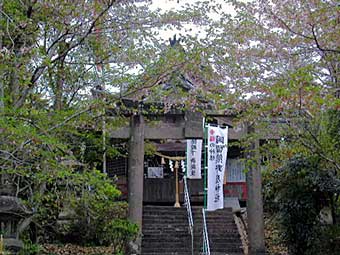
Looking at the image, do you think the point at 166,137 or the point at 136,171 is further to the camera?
the point at 166,137

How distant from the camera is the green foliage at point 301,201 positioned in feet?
35.3

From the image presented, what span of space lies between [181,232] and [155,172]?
23.1ft

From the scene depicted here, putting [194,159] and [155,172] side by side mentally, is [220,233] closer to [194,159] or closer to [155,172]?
[194,159]

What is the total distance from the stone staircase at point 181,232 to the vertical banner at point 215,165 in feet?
7.54

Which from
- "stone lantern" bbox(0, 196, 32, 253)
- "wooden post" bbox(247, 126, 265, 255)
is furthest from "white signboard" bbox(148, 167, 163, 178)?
"stone lantern" bbox(0, 196, 32, 253)

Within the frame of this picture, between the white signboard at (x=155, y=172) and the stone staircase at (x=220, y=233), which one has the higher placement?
the white signboard at (x=155, y=172)

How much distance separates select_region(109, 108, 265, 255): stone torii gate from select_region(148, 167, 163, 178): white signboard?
30.9ft

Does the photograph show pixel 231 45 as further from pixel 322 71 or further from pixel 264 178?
pixel 264 178

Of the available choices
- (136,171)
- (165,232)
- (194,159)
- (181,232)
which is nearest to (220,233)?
(181,232)

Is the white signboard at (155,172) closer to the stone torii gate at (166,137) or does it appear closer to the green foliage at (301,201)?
the stone torii gate at (166,137)

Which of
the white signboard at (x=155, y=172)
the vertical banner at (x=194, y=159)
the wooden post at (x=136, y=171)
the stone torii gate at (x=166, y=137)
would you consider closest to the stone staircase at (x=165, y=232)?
the vertical banner at (x=194, y=159)

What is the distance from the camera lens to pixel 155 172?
22484 mm

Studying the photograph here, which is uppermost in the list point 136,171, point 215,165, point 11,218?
point 215,165

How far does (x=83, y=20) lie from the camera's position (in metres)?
7.66
